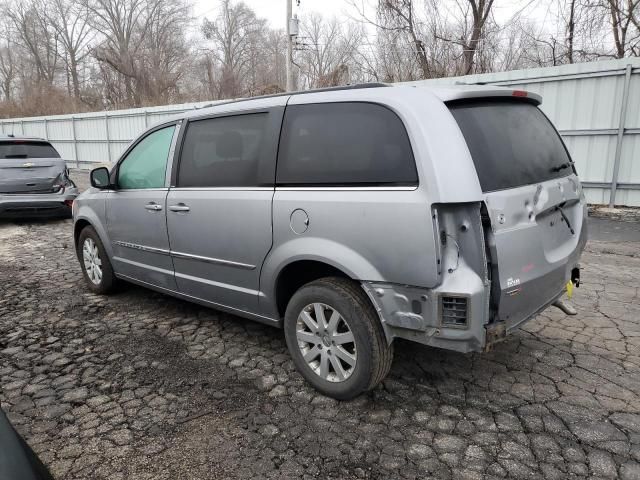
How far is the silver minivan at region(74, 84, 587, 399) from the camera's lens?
2.47 meters

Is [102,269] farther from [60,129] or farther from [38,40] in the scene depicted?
[38,40]

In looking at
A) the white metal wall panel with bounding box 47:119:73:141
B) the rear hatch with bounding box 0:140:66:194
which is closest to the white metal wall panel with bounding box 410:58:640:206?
the rear hatch with bounding box 0:140:66:194

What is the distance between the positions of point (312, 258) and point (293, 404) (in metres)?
0.90

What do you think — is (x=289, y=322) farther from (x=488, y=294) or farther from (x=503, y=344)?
(x=503, y=344)

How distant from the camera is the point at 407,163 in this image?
2566mm

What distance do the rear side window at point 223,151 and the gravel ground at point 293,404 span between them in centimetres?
130

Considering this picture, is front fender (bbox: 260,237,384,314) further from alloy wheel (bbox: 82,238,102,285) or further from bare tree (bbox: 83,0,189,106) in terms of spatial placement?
bare tree (bbox: 83,0,189,106)

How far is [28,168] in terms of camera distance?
910 centimetres

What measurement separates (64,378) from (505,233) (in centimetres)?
302

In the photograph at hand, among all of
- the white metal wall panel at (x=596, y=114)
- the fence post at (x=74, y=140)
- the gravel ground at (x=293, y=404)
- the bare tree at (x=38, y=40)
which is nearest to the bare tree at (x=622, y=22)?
the white metal wall panel at (x=596, y=114)

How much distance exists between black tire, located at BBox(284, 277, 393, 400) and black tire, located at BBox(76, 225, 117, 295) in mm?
2709

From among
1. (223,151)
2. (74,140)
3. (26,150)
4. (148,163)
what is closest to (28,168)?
(26,150)

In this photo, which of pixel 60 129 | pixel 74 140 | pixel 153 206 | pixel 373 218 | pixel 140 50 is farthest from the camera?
pixel 140 50

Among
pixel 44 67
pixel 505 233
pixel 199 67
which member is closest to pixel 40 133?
pixel 199 67
